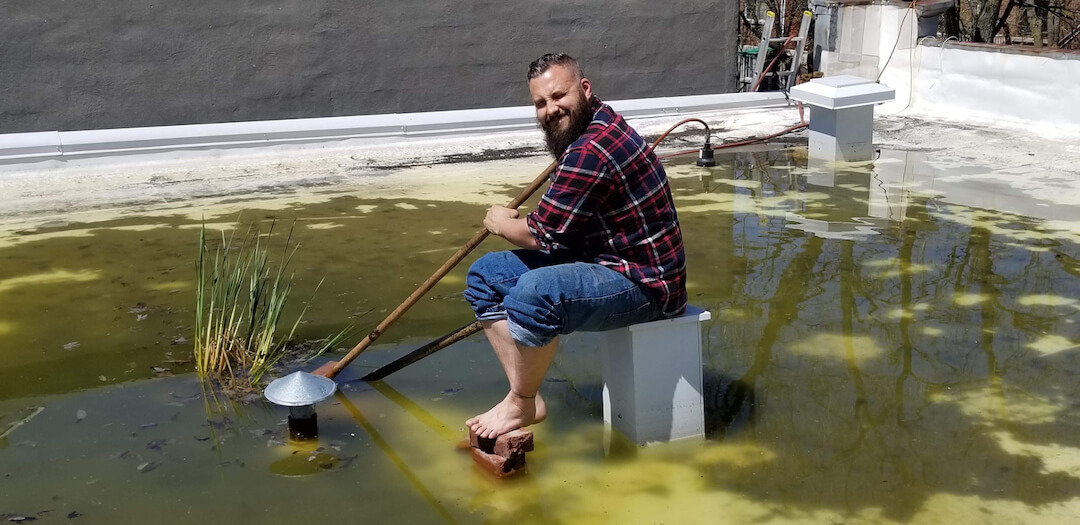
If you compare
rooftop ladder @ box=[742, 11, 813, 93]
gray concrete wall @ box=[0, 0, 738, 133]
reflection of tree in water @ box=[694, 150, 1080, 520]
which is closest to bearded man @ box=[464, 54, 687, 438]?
reflection of tree in water @ box=[694, 150, 1080, 520]

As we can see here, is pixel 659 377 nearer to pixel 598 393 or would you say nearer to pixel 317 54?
pixel 598 393

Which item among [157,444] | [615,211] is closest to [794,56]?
[615,211]

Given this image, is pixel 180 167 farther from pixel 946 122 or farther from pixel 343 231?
pixel 946 122

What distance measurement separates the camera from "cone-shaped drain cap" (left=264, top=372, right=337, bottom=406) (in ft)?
12.0

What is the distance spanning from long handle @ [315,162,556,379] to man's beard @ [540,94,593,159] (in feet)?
0.27

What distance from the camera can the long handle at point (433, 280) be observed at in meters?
3.77

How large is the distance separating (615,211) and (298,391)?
1.27 m

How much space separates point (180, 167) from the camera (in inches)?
332

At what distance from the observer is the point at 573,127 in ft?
11.4

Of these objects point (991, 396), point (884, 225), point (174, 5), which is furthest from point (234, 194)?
point (991, 396)

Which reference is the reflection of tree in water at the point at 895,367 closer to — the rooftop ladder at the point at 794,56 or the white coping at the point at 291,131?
the white coping at the point at 291,131

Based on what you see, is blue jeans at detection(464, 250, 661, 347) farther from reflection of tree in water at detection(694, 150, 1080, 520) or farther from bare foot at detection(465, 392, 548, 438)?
reflection of tree in water at detection(694, 150, 1080, 520)

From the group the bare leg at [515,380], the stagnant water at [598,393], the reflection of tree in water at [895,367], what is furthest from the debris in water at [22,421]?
the reflection of tree in water at [895,367]

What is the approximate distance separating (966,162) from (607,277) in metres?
5.87
